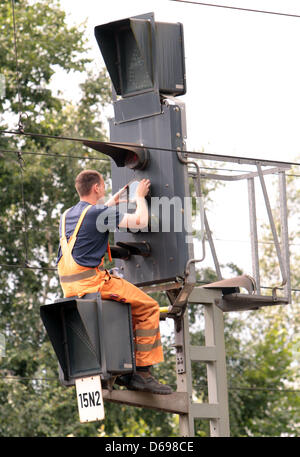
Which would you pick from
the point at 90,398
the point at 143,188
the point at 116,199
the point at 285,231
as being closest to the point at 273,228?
the point at 285,231

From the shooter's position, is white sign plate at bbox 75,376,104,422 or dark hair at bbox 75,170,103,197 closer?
white sign plate at bbox 75,376,104,422

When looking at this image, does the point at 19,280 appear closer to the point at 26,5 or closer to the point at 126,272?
the point at 26,5

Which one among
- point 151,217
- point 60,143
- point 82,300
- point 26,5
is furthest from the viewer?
point 26,5

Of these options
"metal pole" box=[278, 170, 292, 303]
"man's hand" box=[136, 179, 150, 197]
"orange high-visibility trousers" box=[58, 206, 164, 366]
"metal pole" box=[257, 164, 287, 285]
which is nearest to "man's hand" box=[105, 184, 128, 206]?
"man's hand" box=[136, 179, 150, 197]

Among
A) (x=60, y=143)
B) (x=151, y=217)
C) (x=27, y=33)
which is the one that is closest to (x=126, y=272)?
(x=151, y=217)

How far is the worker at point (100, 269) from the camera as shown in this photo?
8.50 m

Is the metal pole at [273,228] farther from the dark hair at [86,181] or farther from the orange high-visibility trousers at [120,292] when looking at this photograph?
the dark hair at [86,181]

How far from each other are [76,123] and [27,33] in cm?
→ 206

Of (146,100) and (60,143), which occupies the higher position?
(60,143)

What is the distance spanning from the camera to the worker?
8500 mm

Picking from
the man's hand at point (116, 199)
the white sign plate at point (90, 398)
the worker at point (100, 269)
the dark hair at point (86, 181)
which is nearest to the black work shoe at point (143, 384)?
the worker at point (100, 269)

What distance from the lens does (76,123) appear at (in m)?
22.8

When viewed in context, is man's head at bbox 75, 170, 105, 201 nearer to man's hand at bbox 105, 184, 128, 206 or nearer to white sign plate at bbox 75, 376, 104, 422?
man's hand at bbox 105, 184, 128, 206

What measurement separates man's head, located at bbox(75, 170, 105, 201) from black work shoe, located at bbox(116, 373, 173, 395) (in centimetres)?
140
